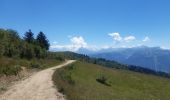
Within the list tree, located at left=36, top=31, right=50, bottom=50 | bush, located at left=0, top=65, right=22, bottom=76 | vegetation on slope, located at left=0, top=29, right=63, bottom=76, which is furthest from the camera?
tree, located at left=36, top=31, right=50, bottom=50

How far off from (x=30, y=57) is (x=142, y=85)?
2951cm

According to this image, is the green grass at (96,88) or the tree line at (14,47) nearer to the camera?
the green grass at (96,88)

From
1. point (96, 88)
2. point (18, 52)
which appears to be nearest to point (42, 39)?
point (18, 52)

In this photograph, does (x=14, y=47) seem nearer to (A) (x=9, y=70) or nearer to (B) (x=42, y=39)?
(A) (x=9, y=70)

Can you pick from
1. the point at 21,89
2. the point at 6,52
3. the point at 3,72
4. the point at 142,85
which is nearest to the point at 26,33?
the point at 6,52

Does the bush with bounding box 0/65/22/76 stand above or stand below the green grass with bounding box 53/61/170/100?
above

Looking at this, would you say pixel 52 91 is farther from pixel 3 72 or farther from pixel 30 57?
pixel 30 57

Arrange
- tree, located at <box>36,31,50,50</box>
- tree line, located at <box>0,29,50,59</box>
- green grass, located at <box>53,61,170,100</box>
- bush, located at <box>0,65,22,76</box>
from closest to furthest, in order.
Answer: green grass, located at <box>53,61,170,100</box> < bush, located at <box>0,65,22,76</box> < tree line, located at <box>0,29,50,59</box> < tree, located at <box>36,31,50,50</box>

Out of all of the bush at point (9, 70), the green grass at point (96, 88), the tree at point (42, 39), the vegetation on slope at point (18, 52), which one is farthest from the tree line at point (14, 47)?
the tree at point (42, 39)

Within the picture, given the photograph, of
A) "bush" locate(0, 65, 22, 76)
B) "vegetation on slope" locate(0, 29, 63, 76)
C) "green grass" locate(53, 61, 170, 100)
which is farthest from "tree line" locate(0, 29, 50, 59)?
"bush" locate(0, 65, 22, 76)

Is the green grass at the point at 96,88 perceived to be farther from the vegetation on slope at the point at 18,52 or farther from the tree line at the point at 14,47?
the tree line at the point at 14,47

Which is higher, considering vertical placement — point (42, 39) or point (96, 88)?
point (42, 39)

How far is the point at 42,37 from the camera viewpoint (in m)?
134

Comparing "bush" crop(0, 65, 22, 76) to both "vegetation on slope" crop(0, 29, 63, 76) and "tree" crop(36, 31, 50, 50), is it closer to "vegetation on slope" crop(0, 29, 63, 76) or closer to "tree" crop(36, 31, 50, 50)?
"vegetation on slope" crop(0, 29, 63, 76)
